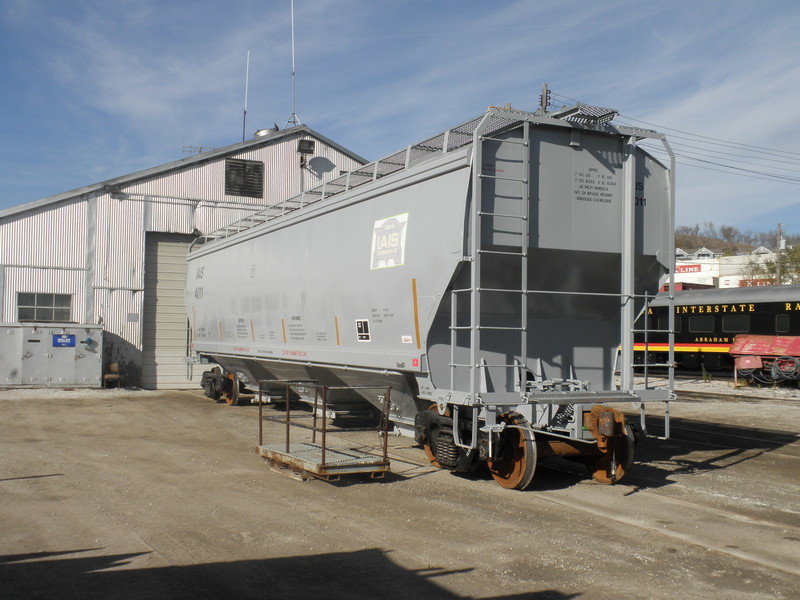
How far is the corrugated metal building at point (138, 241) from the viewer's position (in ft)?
73.5

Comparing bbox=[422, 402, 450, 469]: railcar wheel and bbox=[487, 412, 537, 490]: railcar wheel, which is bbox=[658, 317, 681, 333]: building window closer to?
bbox=[422, 402, 450, 469]: railcar wheel

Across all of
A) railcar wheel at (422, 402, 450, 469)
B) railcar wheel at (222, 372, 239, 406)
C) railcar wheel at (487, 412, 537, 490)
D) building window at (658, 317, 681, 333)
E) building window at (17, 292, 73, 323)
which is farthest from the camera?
building window at (658, 317, 681, 333)

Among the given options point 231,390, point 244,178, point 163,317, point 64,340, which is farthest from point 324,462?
point 244,178

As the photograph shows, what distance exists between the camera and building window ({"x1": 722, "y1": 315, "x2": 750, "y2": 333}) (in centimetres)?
2669

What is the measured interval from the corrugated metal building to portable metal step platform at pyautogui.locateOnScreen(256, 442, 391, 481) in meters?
14.4

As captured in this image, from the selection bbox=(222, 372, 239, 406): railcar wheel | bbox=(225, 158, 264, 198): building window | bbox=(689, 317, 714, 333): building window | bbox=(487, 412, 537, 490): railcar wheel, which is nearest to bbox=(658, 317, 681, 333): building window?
bbox=(689, 317, 714, 333): building window

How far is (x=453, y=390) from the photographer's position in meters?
9.28

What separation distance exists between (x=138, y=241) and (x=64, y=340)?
3.97 m

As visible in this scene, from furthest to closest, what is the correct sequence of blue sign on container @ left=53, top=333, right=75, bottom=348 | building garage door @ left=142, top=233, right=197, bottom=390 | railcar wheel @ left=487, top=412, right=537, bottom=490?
building garage door @ left=142, top=233, right=197, bottom=390
blue sign on container @ left=53, top=333, right=75, bottom=348
railcar wheel @ left=487, top=412, right=537, bottom=490

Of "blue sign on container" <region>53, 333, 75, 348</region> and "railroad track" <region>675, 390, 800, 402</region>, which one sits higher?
"blue sign on container" <region>53, 333, 75, 348</region>

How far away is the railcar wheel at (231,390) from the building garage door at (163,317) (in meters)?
5.05

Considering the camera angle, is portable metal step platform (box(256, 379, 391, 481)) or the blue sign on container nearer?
portable metal step platform (box(256, 379, 391, 481))

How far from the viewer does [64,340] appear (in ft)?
71.5

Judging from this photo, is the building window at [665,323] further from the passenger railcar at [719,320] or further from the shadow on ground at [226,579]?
the shadow on ground at [226,579]
